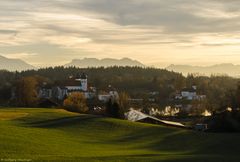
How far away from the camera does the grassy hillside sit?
32312 mm

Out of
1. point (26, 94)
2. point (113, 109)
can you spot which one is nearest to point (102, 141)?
point (113, 109)

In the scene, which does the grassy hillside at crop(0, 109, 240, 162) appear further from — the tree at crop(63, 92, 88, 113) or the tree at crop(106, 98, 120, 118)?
the tree at crop(63, 92, 88, 113)

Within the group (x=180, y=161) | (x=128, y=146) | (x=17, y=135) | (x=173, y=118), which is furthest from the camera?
(x=173, y=118)

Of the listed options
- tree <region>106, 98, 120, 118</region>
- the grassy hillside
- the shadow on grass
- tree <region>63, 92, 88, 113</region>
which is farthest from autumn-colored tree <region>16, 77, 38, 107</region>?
the shadow on grass

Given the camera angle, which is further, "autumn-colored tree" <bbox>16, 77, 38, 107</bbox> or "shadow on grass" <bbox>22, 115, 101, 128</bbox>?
"autumn-colored tree" <bbox>16, 77, 38, 107</bbox>

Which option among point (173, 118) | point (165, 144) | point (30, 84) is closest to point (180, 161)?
point (165, 144)

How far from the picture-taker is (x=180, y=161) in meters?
31.7

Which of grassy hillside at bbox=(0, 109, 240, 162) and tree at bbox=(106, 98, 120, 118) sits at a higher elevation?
tree at bbox=(106, 98, 120, 118)

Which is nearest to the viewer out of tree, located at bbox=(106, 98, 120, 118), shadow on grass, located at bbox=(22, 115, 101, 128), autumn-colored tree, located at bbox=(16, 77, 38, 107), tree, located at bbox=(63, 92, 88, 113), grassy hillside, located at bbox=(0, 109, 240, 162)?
grassy hillside, located at bbox=(0, 109, 240, 162)

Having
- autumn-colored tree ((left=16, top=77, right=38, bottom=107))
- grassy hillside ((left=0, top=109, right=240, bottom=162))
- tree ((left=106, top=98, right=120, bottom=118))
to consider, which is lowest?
grassy hillside ((left=0, top=109, right=240, bottom=162))

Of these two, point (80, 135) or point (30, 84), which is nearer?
point (80, 135)

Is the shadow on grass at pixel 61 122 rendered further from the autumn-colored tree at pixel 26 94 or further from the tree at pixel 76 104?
the autumn-colored tree at pixel 26 94

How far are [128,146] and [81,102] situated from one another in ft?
225

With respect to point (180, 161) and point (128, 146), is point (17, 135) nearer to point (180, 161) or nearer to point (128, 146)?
point (128, 146)
